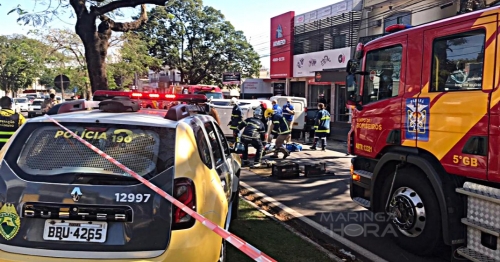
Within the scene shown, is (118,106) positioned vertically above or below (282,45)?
below

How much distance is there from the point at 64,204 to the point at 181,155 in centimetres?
85

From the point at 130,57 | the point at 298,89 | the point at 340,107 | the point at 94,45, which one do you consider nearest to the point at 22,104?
the point at 130,57

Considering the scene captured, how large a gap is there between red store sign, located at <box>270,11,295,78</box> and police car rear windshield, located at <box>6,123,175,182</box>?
30.0m

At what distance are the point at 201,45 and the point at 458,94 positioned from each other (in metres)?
40.8

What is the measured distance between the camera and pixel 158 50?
140ft

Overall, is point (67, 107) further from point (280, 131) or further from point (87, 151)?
point (280, 131)

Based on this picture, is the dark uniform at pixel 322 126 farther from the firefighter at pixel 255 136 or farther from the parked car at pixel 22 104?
the parked car at pixel 22 104

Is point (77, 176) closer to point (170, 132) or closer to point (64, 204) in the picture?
point (64, 204)

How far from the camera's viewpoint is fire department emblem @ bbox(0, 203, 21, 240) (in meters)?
2.76

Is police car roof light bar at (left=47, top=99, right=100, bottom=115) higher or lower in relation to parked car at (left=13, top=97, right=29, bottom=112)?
higher

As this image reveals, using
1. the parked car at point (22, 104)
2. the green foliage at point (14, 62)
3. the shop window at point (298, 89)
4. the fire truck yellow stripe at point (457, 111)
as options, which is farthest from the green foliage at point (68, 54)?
the fire truck yellow stripe at point (457, 111)

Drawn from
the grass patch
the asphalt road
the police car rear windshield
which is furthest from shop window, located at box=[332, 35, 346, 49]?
the police car rear windshield

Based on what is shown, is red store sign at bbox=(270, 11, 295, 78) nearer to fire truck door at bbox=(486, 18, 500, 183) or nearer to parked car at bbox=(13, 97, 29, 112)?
parked car at bbox=(13, 97, 29, 112)

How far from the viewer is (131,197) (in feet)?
9.10
